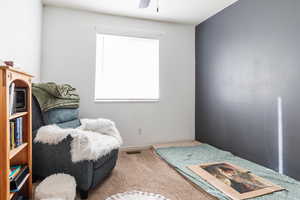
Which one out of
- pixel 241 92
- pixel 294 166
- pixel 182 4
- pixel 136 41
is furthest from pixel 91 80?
pixel 294 166

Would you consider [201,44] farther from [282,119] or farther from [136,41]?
[282,119]

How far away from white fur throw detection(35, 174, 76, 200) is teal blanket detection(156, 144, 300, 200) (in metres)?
1.22

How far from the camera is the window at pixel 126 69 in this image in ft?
10.2

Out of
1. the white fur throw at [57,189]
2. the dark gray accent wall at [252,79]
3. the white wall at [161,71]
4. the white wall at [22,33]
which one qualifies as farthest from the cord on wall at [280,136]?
the white wall at [22,33]

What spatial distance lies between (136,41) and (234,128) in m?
2.13

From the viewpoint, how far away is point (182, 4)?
2.78 m

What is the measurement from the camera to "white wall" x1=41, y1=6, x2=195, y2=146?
9.34 ft

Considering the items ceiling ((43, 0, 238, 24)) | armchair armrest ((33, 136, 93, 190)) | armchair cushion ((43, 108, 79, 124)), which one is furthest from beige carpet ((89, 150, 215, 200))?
ceiling ((43, 0, 238, 24))

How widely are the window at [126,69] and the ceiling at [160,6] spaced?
0.40 metres

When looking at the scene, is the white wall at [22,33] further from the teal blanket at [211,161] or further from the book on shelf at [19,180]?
the teal blanket at [211,161]

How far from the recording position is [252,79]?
2496mm

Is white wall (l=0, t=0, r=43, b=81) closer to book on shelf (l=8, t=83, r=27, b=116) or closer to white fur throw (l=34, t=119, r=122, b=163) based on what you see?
book on shelf (l=8, t=83, r=27, b=116)

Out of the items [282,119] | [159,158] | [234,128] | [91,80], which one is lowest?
[159,158]

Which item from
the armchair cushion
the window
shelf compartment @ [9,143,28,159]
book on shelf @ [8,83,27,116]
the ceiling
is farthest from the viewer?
the window
